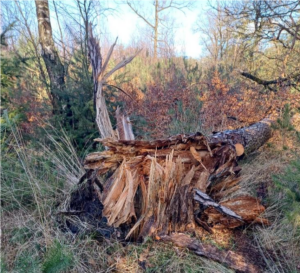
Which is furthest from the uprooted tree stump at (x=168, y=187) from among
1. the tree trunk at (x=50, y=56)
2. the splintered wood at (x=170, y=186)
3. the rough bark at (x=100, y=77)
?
the tree trunk at (x=50, y=56)

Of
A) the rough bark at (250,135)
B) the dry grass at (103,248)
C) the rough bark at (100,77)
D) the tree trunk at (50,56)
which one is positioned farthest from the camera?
the tree trunk at (50,56)

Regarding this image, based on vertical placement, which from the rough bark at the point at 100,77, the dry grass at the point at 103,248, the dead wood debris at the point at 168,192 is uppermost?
the rough bark at the point at 100,77

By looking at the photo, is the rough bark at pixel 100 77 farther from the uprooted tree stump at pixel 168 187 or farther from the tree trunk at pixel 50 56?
the tree trunk at pixel 50 56

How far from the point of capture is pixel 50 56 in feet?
18.0

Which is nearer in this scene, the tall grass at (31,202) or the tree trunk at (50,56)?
the tall grass at (31,202)

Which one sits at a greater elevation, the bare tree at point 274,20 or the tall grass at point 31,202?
the bare tree at point 274,20

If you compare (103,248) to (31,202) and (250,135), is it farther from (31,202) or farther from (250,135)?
(250,135)

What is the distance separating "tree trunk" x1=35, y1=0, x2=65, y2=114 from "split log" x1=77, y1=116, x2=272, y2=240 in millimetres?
2773

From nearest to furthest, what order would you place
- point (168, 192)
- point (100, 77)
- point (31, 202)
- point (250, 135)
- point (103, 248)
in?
point (103, 248) < point (168, 192) < point (31, 202) < point (100, 77) < point (250, 135)

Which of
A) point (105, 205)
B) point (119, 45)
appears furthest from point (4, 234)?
point (119, 45)

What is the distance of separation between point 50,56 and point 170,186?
4.39 metres

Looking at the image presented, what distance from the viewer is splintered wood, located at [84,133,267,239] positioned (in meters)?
2.34

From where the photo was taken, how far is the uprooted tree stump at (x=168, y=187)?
2.34 meters

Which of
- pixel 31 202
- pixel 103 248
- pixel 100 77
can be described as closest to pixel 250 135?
pixel 100 77
